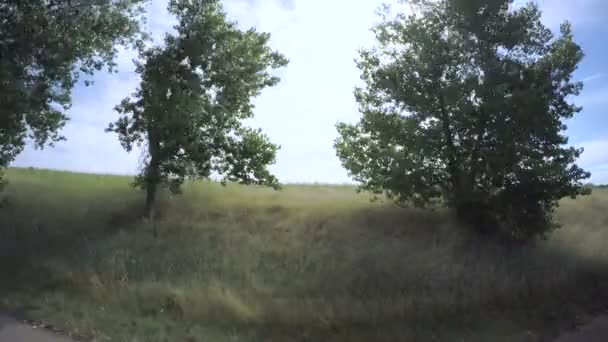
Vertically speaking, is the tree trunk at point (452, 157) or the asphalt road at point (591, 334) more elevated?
the tree trunk at point (452, 157)

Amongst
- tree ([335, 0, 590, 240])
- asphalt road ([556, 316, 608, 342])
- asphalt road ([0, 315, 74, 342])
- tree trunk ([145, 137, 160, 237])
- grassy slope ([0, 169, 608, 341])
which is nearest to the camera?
asphalt road ([0, 315, 74, 342])

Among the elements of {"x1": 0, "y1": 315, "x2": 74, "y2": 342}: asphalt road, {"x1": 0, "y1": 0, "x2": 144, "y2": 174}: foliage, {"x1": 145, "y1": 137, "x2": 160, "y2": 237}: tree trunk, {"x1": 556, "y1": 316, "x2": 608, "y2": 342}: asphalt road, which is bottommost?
{"x1": 0, "y1": 315, "x2": 74, "y2": 342}: asphalt road

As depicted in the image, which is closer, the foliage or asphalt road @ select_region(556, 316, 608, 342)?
asphalt road @ select_region(556, 316, 608, 342)

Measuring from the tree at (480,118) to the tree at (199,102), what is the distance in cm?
554

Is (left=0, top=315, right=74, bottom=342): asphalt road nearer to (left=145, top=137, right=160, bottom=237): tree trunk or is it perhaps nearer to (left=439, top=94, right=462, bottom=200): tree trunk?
(left=145, top=137, right=160, bottom=237): tree trunk

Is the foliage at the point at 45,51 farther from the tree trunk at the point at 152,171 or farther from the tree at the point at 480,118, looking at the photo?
the tree at the point at 480,118

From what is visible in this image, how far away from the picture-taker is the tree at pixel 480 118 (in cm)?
1641

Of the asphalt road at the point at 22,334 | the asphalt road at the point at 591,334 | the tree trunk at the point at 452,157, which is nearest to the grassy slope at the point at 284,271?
the asphalt road at the point at 22,334

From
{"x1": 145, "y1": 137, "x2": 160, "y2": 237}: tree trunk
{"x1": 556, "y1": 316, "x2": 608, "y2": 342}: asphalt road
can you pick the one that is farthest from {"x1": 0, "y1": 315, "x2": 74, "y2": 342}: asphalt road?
{"x1": 145, "y1": 137, "x2": 160, "y2": 237}: tree trunk

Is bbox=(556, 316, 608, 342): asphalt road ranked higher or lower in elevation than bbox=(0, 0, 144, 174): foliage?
lower

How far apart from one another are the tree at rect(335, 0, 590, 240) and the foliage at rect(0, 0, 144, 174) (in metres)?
10.1

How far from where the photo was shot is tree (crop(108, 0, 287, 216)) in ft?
65.8

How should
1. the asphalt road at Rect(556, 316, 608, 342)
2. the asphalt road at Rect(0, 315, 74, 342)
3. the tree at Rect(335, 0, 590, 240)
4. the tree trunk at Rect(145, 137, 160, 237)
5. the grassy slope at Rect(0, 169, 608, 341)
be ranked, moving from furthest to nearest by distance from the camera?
1. the tree trunk at Rect(145, 137, 160, 237)
2. the tree at Rect(335, 0, 590, 240)
3. the grassy slope at Rect(0, 169, 608, 341)
4. the asphalt road at Rect(556, 316, 608, 342)
5. the asphalt road at Rect(0, 315, 74, 342)

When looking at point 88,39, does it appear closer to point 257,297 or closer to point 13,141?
point 13,141
